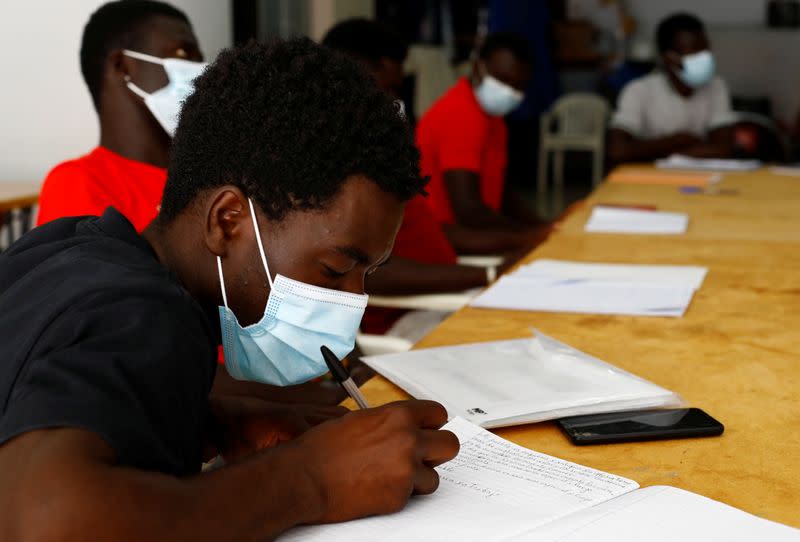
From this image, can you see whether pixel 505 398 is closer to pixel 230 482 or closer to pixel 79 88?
pixel 230 482

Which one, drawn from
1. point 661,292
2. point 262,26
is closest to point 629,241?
point 661,292

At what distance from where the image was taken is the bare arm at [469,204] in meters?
2.99

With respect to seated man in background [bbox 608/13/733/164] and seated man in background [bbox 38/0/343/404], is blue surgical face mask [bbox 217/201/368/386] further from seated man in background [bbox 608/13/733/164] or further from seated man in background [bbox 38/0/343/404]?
seated man in background [bbox 608/13/733/164]

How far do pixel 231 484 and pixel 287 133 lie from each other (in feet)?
1.17

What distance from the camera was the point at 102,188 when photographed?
5.48 feet

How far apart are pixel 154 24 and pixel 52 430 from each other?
139 cm

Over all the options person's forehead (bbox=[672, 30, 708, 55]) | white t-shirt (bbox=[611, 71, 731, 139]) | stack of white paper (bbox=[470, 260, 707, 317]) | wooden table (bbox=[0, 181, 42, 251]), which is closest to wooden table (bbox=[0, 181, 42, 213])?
wooden table (bbox=[0, 181, 42, 251])

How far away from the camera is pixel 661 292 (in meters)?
1.72

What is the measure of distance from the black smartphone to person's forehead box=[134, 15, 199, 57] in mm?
1204

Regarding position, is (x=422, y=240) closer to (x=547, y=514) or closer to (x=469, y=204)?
(x=469, y=204)

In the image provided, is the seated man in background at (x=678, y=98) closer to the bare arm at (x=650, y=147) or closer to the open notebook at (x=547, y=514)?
the bare arm at (x=650, y=147)

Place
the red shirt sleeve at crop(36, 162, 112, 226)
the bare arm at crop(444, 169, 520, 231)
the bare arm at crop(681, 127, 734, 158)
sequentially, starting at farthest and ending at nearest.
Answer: the bare arm at crop(681, 127, 734, 158) → the bare arm at crop(444, 169, 520, 231) → the red shirt sleeve at crop(36, 162, 112, 226)

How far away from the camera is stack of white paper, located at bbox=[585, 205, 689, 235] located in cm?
250

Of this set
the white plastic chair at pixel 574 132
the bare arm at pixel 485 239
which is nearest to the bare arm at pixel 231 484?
the bare arm at pixel 485 239
